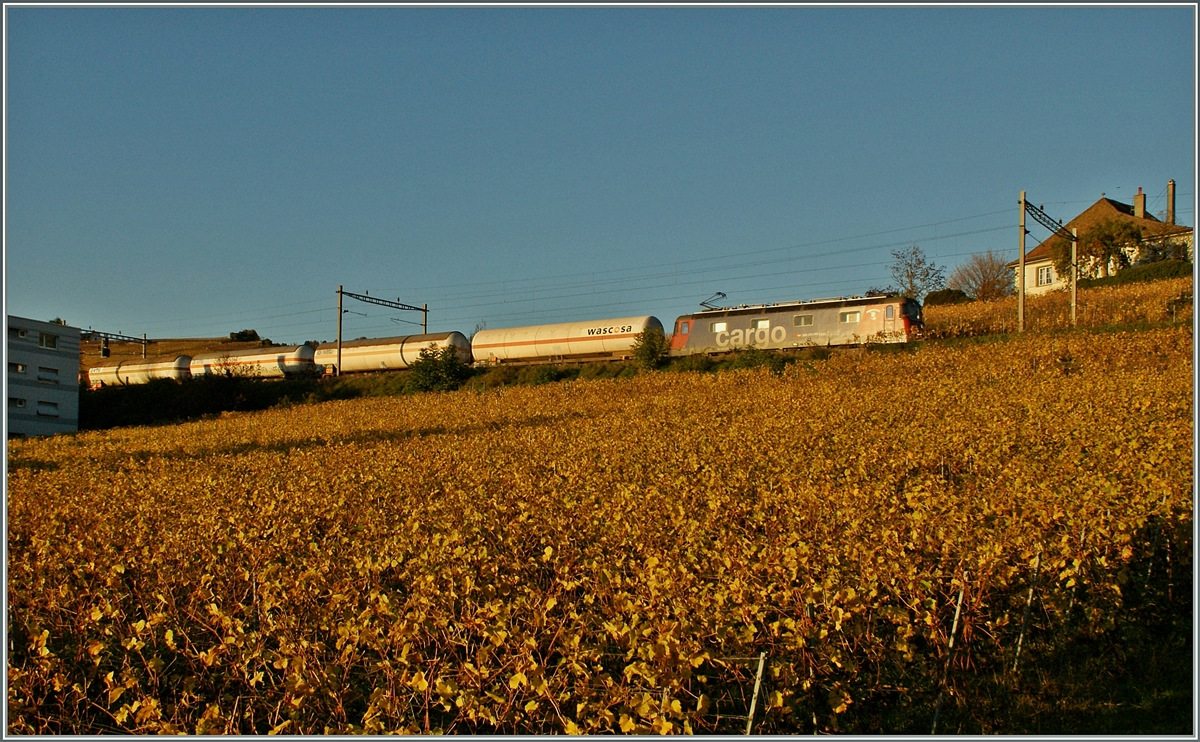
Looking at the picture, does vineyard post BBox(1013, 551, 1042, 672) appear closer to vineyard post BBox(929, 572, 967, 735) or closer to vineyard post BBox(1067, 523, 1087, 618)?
vineyard post BBox(1067, 523, 1087, 618)

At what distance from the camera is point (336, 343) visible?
50.0m

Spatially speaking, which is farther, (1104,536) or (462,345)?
(462,345)

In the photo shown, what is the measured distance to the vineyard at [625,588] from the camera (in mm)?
5258

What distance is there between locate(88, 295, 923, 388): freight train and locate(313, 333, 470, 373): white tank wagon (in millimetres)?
59

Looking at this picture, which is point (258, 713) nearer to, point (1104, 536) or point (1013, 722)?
point (1013, 722)

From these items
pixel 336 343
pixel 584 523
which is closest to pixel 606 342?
pixel 336 343

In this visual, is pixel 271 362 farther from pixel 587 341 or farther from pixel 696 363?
pixel 696 363

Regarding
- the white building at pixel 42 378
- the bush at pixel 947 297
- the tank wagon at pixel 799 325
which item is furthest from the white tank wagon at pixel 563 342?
the bush at pixel 947 297

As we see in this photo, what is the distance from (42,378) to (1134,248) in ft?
210

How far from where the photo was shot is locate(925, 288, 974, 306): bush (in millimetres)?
60125

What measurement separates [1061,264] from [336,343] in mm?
47205

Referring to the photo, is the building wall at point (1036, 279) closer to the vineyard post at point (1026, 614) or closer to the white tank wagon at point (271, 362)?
the white tank wagon at point (271, 362)

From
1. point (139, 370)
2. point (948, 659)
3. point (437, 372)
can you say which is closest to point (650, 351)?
point (437, 372)

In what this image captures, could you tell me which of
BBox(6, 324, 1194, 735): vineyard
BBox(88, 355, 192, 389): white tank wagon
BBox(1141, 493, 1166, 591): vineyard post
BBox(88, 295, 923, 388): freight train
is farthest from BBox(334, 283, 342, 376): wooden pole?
BBox(1141, 493, 1166, 591): vineyard post
